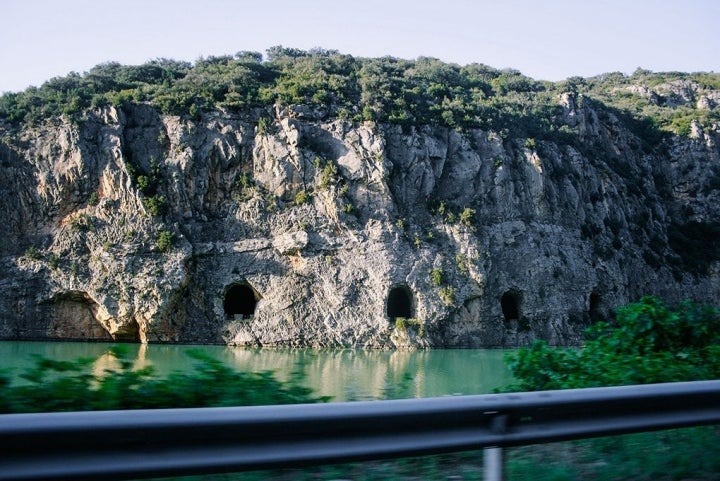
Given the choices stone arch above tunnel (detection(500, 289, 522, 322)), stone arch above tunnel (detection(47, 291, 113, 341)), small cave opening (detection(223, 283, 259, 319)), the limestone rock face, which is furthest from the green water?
small cave opening (detection(223, 283, 259, 319))

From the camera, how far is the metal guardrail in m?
2.42

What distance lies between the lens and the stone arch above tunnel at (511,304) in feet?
127

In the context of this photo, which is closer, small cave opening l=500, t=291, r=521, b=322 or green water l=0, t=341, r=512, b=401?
green water l=0, t=341, r=512, b=401

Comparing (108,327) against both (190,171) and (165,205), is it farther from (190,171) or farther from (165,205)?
(190,171)

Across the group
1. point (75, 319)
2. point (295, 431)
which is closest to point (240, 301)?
point (75, 319)

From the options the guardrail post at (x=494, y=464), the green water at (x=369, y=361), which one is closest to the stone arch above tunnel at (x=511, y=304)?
the green water at (x=369, y=361)

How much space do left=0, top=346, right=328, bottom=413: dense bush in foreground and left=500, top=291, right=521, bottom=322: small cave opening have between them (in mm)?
36046

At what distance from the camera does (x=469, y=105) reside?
4516 cm

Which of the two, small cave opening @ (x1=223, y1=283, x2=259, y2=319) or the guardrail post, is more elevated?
small cave opening @ (x1=223, y1=283, x2=259, y2=319)

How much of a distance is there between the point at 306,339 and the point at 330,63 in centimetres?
2490

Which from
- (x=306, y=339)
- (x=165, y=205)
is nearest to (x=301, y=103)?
(x=165, y=205)

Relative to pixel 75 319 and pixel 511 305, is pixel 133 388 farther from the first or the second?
pixel 511 305

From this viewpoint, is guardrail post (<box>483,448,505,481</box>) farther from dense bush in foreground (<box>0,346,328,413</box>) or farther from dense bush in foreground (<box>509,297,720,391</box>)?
dense bush in foreground (<box>509,297,720,391</box>)

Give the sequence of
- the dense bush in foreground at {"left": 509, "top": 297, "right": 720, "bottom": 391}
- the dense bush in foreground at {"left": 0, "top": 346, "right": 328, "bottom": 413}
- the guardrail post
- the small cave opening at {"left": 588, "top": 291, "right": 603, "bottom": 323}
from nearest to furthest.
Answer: the guardrail post → the dense bush in foreground at {"left": 0, "top": 346, "right": 328, "bottom": 413} → the dense bush in foreground at {"left": 509, "top": 297, "right": 720, "bottom": 391} → the small cave opening at {"left": 588, "top": 291, "right": 603, "bottom": 323}
